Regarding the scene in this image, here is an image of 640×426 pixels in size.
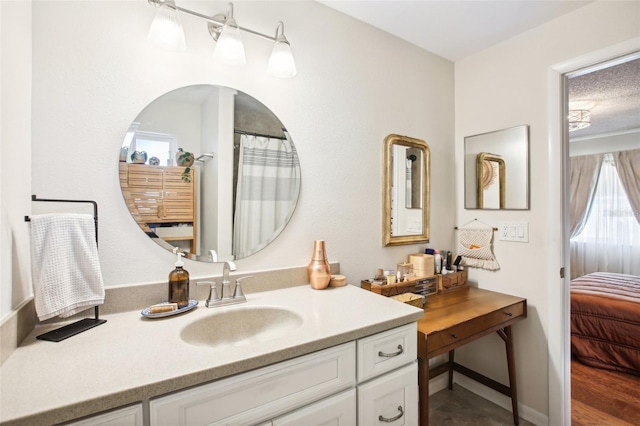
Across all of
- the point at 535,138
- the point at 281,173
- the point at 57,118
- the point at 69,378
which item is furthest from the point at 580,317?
the point at 57,118

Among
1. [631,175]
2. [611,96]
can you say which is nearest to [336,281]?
[611,96]

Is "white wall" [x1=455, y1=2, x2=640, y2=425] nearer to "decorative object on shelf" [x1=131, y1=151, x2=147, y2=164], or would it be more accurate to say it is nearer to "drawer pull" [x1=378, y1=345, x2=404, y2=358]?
"drawer pull" [x1=378, y1=345, x2=404, y2=358]

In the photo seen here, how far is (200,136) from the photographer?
1.32 metres

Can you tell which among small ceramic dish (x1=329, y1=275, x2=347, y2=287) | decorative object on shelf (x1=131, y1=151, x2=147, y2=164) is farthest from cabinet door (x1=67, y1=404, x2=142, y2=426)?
small ceramic dish (x1=329, y1=275, x2=347, y2=287)

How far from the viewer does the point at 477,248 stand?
6.93 ft

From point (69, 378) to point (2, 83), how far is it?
0.76m

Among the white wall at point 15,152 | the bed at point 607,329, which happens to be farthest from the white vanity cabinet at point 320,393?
the bed at point 607,329

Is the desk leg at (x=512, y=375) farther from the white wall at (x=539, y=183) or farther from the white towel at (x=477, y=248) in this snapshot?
the white towel at (x=477, y=248)

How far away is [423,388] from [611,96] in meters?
3.43

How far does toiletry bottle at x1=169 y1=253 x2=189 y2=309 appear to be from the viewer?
118 centimetres

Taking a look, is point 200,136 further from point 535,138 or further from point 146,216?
point 535,138

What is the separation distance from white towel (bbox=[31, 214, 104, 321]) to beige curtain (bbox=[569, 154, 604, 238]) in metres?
6.01

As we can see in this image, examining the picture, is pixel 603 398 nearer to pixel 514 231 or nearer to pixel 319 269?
pixel 514 231

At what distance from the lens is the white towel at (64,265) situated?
893 mm
